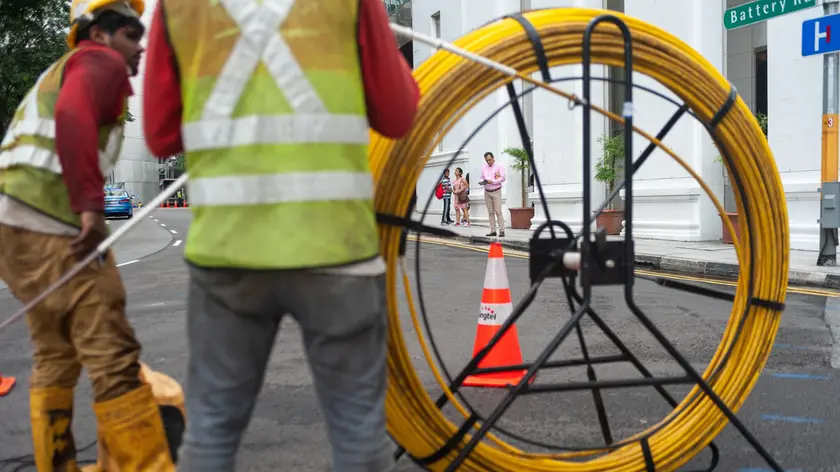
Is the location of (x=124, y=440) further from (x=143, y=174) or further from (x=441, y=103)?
(x=143, y=174)

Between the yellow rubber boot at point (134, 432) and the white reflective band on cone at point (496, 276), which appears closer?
the yellow rubber boot at point (134, 432)

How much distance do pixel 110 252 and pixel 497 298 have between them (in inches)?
103

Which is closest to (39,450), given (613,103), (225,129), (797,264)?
(225,129)

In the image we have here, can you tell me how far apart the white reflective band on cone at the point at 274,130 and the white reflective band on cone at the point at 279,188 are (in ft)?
0.25

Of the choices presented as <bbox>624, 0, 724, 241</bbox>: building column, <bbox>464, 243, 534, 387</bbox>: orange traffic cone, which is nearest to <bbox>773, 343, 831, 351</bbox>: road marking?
<bbox>464, 243, 534, 387</bbox>: orange traffic cone

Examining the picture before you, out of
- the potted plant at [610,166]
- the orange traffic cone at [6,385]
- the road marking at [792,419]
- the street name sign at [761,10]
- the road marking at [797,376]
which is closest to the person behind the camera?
the road marking at [792,419]

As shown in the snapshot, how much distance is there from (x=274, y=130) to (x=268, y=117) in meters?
0.03

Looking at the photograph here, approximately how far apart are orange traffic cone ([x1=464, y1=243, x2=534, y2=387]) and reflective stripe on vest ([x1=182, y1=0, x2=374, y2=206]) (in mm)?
2888

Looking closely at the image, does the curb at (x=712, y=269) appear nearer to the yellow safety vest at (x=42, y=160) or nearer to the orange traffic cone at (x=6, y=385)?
the orange traffic cone at (x=6, y=385)

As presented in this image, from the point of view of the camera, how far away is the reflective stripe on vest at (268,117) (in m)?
1.79

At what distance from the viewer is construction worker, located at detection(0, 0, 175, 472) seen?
263 cm

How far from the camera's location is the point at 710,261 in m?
9.82

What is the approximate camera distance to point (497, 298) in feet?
16.1

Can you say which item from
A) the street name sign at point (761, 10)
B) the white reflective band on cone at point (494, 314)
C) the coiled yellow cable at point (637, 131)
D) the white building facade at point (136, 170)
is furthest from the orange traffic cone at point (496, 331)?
the white building facade at point (136, 170)
